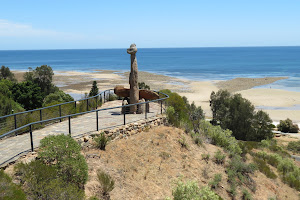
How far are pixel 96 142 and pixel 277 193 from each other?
29.7 ft

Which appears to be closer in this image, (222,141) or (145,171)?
(145,171)

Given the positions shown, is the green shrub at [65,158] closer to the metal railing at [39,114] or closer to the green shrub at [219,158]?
the metal railing at [39,114]

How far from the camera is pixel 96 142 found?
1073 cm

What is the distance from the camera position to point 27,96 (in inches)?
1366

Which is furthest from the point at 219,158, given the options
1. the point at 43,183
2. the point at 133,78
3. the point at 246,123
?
the point at 246,123

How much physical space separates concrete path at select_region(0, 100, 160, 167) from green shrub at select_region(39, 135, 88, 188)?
1.03 m

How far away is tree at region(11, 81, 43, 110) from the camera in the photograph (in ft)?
113

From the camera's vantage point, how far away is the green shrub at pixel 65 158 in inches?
320

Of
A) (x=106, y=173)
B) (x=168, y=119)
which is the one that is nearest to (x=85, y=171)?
(x=106, y=173)

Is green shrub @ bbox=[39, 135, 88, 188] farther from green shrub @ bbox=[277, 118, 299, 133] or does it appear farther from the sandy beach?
the sandy beach

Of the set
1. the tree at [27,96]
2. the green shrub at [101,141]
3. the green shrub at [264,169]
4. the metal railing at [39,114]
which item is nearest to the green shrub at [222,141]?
the green shrub at [264,169]

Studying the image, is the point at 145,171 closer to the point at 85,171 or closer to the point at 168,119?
the point at 85,171

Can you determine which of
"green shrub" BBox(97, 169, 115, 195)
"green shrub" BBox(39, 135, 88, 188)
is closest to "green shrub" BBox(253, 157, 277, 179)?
"green shrub" BBox(97, 169, 115, 195)

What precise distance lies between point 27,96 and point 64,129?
2589cm
